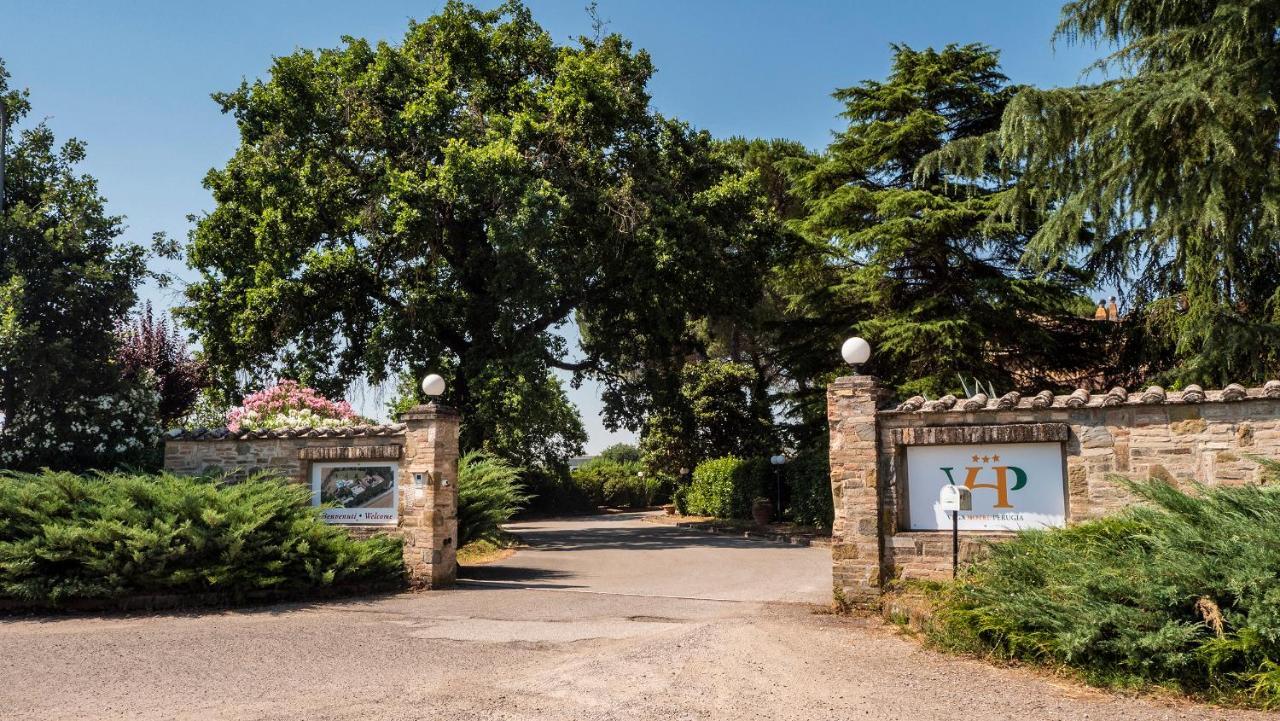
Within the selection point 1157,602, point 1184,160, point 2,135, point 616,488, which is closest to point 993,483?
point 1157,602

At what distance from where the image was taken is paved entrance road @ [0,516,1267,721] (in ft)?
17.7

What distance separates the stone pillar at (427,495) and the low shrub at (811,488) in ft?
36.9

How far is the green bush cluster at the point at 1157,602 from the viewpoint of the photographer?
→ 5.32 meters

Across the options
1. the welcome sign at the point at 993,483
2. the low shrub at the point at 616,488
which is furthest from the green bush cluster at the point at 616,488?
the welcome sign at the point at 993,483

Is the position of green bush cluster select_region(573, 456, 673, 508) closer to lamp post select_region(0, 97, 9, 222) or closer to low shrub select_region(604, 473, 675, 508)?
low shrub select_region(604, 473, 675, 508)

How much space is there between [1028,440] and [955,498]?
1.06m

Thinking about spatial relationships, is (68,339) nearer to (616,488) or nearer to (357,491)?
(357,491)

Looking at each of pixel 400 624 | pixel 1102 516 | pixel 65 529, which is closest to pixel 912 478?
pixel 1102 516

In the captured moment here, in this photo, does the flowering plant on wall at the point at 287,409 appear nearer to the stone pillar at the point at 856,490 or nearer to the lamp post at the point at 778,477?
the stone pillar at the point at 856,490

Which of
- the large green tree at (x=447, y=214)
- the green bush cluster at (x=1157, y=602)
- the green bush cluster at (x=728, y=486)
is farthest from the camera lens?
the green bush cluster at (x=728, y=486)

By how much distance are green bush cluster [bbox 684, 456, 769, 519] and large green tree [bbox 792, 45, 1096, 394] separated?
17.0 feet

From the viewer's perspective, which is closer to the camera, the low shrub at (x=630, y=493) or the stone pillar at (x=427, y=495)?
the stone pillar at (x=427, y=495)

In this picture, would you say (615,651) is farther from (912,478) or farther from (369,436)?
(369,436)

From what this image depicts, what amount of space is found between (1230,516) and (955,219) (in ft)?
45.2
